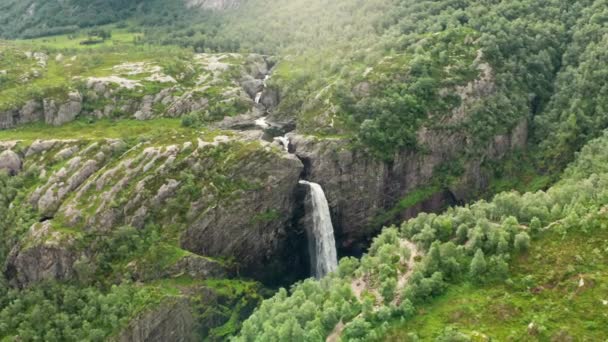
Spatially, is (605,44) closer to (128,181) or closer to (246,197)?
(246,197)

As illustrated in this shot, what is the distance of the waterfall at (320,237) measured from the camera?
97812 millimetres

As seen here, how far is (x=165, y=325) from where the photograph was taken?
81.8 m

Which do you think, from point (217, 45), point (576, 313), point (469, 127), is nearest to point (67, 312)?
point (576, 313)

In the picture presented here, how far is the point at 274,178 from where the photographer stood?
96688 mm

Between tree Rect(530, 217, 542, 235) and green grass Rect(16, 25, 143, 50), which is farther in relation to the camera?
green grass Rect(16, 25, 143, 50)

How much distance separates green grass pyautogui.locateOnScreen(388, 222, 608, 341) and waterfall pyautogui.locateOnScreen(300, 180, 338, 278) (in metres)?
34.1

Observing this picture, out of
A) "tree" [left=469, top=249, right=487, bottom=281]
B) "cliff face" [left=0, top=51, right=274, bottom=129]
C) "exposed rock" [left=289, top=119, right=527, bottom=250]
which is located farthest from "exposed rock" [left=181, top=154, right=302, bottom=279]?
"tree" [left=469, top=249, right=487, bottom=281]

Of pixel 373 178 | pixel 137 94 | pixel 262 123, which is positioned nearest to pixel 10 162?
pixel 137 94

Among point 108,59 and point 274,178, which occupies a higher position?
point 108,59

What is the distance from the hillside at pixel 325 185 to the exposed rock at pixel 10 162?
315 mm

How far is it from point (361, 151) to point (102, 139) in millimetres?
47418

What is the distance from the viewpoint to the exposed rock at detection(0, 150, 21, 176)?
323ft

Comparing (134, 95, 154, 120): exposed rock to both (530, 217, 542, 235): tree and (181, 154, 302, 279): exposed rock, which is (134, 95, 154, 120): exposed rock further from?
(530, 217, 542, 235): tree

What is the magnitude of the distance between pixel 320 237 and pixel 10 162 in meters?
56.2
